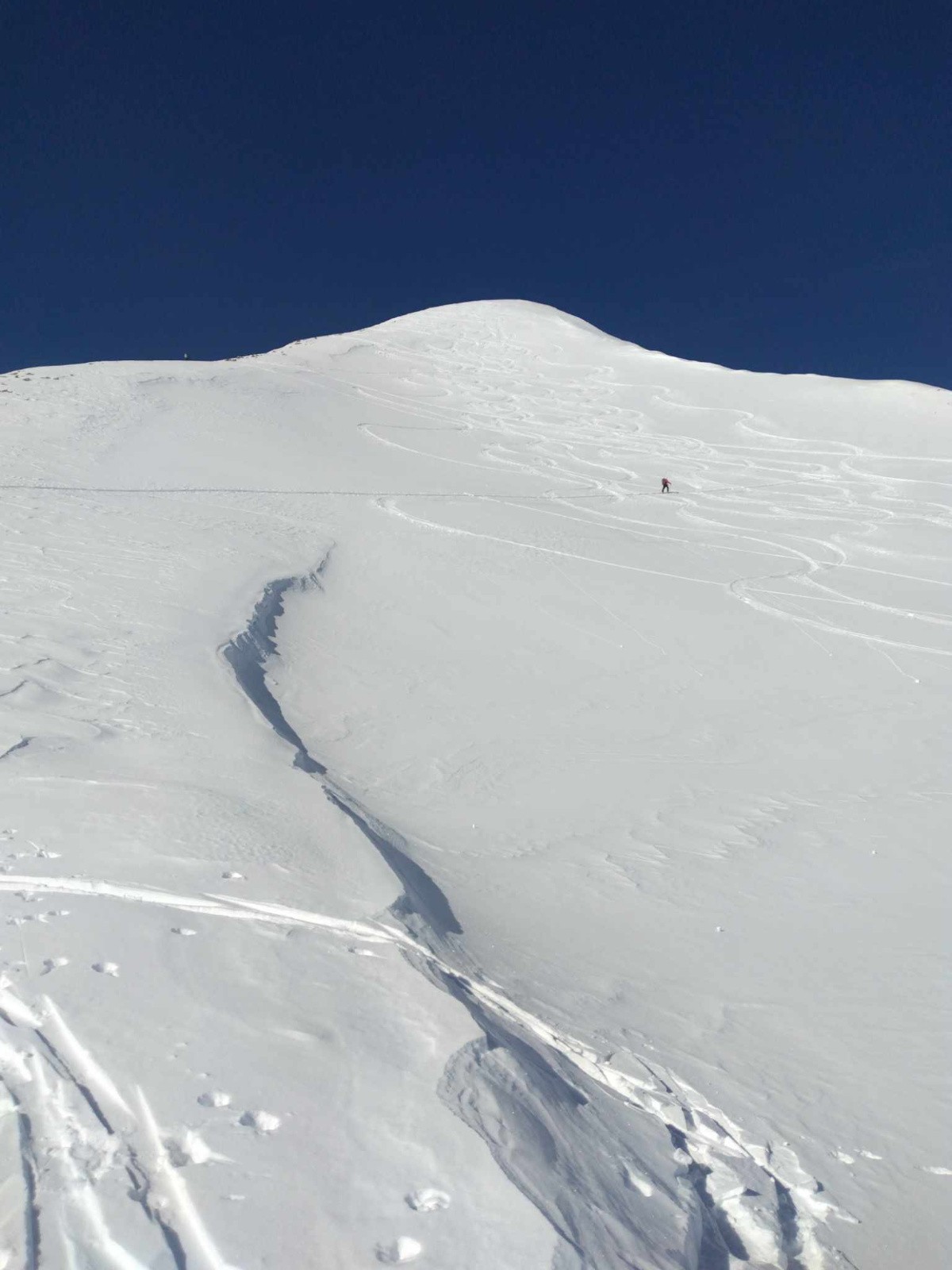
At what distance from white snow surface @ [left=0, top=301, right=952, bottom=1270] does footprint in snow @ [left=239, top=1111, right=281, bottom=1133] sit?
12 mm

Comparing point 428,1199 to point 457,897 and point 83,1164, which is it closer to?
point 83,1164

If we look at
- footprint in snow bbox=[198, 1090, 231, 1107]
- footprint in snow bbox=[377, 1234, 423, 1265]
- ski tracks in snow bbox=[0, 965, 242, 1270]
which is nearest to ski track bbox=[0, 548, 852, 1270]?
ski tracks in snow bbox=[0, 965, 242, 1270]

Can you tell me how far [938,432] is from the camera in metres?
27.3

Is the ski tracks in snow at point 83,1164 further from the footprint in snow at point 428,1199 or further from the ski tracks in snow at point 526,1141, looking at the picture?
the footprint in snow at point 428,1199

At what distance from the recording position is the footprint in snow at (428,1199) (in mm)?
2838

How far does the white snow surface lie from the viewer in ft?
9.80

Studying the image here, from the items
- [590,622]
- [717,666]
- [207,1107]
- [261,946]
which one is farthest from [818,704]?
[207,1107]

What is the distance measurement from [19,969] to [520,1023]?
204cm

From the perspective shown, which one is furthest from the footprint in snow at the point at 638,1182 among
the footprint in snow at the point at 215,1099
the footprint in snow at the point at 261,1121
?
the footprint in snow at the point at 215,1099

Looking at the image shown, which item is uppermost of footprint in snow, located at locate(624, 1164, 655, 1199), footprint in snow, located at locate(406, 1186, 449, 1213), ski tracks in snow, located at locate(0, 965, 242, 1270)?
ski tracks in snow, located at locate(0, 965, 242, 1270)

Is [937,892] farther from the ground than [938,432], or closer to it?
closer to it

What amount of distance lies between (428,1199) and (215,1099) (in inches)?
29.7

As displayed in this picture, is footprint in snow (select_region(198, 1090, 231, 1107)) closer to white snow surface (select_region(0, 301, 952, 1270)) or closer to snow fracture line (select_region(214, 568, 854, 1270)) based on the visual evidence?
white snow surface (select_region(0, 301, 952, 1270))

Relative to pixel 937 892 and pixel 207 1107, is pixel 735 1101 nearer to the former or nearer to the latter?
pixel 207 1107
